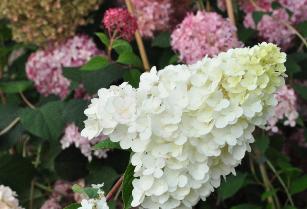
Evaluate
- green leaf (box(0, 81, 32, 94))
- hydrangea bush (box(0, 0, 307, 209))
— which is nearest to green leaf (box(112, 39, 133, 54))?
hydrangea bush (box(0, 0, 307, 209))

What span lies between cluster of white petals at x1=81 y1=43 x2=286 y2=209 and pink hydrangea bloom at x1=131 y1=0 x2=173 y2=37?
642 millimetres

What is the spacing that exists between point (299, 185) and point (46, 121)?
60cm

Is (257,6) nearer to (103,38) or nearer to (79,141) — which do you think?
(103,38)

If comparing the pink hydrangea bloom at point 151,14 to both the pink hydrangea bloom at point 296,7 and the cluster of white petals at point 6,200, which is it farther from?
the cluster of white petals at point 6,200

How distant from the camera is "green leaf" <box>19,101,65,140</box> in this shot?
1.51m

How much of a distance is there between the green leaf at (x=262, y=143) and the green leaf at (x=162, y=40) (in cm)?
31

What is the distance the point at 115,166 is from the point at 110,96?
0.69 m

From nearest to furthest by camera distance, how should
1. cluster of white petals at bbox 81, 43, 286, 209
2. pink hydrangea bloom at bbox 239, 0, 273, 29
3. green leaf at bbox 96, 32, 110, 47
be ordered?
cluster of white petals at bbox 81, 43, 286, 209
green leaf at bbox 96, 32, 110, 47
pink hydrangea bloom at bbox 239, 0, 273, 29

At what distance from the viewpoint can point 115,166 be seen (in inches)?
63.7

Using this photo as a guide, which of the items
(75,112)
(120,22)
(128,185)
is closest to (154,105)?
(128,185)

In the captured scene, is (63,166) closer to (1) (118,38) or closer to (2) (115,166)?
(2) (115,166)

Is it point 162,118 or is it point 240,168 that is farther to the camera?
point 240,168

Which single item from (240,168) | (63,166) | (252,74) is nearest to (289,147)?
(240,168)

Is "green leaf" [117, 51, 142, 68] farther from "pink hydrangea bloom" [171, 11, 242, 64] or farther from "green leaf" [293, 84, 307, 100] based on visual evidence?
"green leaf" [293, 84, 307, 100]
